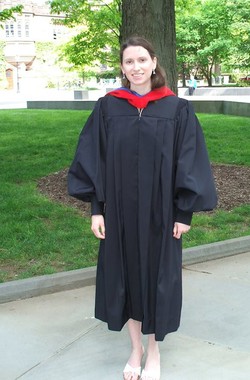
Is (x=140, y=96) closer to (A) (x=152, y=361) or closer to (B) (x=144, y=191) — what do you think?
(B) (x=144, y=191)

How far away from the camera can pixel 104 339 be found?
11.9 ft

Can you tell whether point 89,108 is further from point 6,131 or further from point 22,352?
point 22,352

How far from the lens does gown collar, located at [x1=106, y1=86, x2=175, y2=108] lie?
2848 mm

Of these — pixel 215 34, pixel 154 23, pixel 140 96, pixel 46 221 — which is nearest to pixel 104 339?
pixel 140 96

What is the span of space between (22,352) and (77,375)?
0.48m

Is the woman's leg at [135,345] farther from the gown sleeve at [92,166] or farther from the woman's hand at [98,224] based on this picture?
the gown sleeve at [92,166]

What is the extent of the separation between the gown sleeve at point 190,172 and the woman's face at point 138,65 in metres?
0.27

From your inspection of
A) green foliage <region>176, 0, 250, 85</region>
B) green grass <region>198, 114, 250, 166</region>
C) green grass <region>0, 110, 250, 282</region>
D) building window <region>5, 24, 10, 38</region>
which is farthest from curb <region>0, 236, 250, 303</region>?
building window <region>5, 24, 10, 38</region>

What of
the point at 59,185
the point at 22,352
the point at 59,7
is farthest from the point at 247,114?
the point at 22,352

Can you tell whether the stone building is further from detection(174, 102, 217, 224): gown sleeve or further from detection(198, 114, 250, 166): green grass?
detection(174, 102, 217, 224): gown sleeve

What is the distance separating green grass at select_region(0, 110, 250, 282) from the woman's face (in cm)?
236

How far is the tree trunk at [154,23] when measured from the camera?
23.0ft

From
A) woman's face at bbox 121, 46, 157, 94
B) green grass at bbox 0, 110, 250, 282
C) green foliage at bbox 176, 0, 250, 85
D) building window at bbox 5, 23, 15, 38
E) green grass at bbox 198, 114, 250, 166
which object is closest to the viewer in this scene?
woman's face at bbox 121, 46, 157, 94

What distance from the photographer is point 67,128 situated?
14008 mm
